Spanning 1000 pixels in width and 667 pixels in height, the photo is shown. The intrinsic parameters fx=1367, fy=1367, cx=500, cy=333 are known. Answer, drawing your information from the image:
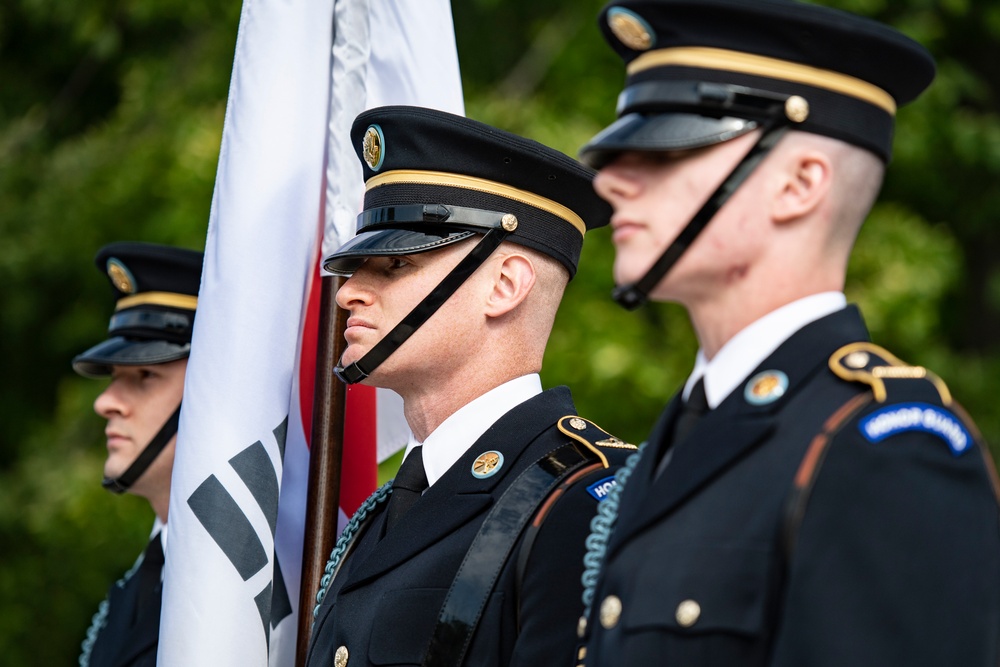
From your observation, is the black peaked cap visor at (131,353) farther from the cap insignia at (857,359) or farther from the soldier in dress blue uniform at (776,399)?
the cap insignia at (857,359)

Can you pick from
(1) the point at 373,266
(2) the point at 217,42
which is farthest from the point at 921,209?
(1) the point at 373,266

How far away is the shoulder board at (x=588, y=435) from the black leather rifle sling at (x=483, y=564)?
4.0 inches

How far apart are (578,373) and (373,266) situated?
3586mm

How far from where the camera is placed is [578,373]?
641cm

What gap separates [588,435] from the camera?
2.68m

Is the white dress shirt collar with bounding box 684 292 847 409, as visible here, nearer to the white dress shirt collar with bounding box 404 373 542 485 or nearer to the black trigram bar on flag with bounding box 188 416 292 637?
the white dress shirt collar with bounding box 404 373 542 485

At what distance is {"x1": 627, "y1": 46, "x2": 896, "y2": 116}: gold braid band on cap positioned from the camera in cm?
193

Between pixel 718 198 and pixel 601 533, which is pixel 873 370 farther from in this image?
pixel 601 533

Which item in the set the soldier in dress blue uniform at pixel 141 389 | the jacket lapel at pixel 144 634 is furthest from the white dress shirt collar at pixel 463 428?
the soldier in dress blue uniform at pixel 141 389

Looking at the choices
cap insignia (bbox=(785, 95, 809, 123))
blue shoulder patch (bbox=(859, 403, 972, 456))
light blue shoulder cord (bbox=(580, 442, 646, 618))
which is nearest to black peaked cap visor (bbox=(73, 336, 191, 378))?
light blue shoulder cord (bbox=(580, 442, 646, 618))

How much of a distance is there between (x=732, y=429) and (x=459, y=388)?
108 cm

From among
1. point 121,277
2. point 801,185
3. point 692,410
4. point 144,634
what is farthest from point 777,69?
point 121,277

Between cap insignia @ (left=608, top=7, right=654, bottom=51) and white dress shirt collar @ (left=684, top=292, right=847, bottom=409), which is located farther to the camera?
cap insignia @ (left=608, top=7, right=654, bottom=51)

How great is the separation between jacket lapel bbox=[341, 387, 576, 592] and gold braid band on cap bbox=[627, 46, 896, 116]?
952 mm
